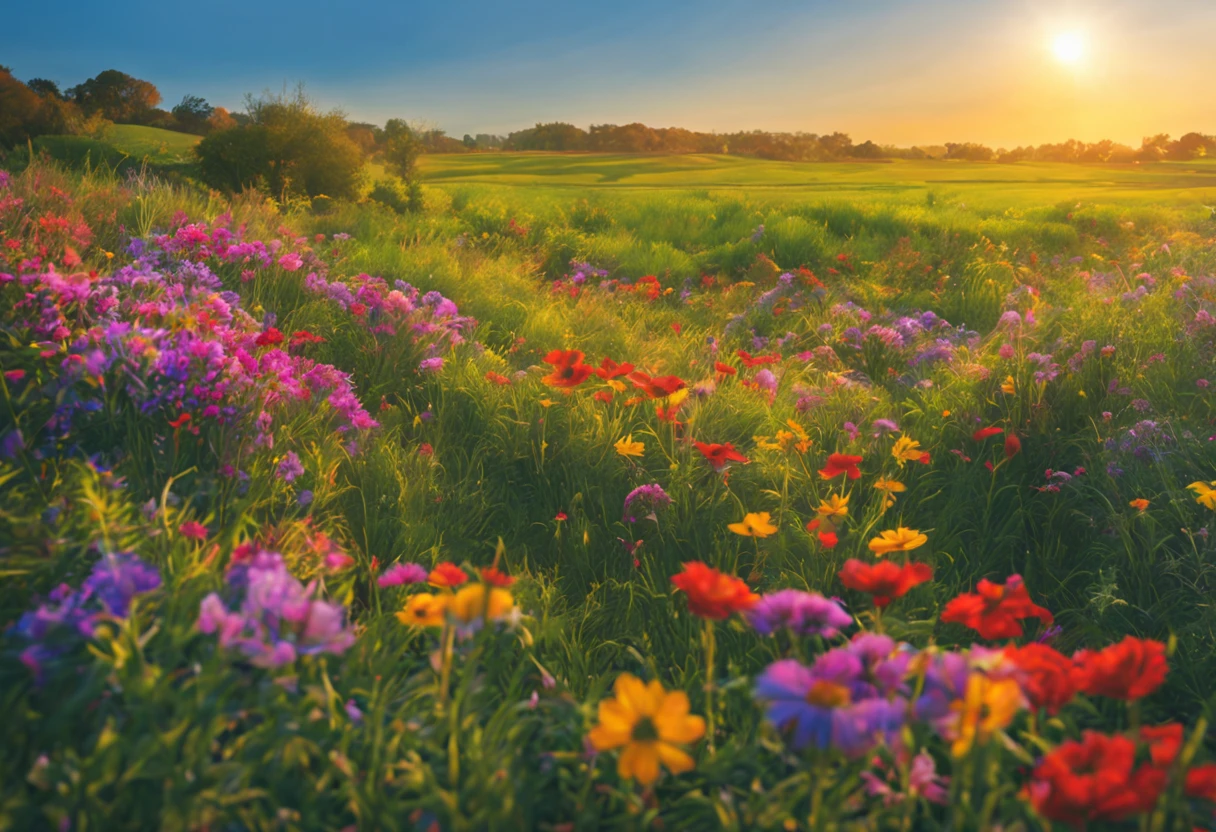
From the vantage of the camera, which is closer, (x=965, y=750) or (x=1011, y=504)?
(x=965, y=750)

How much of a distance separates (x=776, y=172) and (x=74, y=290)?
3269 cm

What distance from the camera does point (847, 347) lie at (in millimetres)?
5348

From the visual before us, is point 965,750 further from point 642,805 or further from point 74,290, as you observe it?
point 74,290

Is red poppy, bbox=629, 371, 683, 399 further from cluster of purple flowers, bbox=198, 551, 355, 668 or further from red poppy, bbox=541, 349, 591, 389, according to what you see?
cluster of purple flowers, bbox=198, 551, 355, 668

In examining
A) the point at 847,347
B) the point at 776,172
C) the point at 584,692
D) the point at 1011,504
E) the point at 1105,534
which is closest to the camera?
the point at 584,692

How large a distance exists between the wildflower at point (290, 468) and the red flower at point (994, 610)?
2.08 m

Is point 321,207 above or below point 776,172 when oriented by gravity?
below

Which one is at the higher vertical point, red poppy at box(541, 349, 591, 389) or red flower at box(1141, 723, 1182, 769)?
red poppy at box(541, 349, 591, 389)

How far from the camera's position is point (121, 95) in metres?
40.4

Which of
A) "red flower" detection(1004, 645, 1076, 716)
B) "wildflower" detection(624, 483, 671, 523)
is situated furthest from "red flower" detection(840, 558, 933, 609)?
"wildflower" detection(624, 483, 671, 523)

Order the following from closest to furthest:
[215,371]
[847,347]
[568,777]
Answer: [568,777] → [215,371] → [847,347]

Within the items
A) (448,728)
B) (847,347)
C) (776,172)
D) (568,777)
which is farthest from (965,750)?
(776,172)

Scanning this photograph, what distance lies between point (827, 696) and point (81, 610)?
124 cm

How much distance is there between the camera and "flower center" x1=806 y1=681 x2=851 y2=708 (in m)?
1.06
